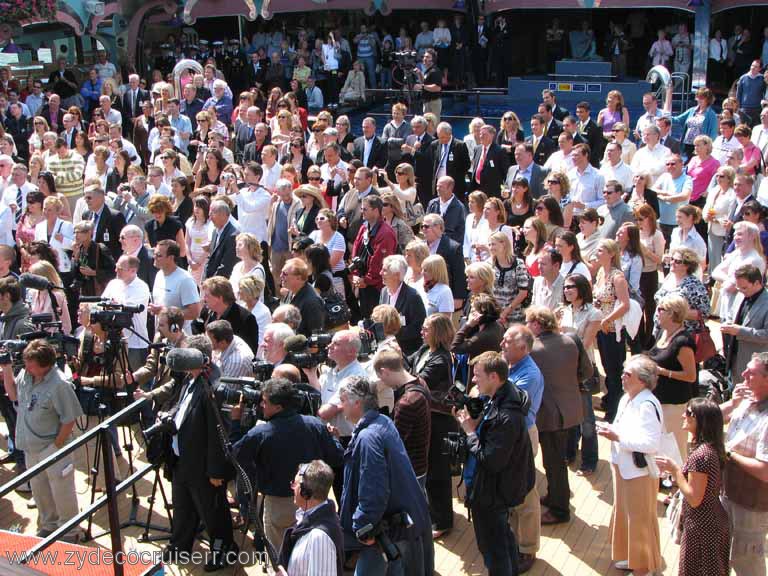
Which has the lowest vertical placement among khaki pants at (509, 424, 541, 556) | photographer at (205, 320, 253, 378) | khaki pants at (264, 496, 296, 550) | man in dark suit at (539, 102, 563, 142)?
khaki pants at (509, 424, 541, 556)

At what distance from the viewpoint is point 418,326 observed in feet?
20.7

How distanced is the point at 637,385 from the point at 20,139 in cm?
1163

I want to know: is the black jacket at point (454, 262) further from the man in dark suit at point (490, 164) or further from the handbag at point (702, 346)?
the man in dark suit at point (490, 164)

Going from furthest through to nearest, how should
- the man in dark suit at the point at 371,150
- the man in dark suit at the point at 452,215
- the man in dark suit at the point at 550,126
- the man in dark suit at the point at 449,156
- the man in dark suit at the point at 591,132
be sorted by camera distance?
1. the man in dark suit at the point at 591,132
2. the man in dark suit at the point at 550,126
3. the man in dark suit at the point at 371,150
4. the man in dark suit at the point at 449,156
5. the man in dark suit at the point at 452,215

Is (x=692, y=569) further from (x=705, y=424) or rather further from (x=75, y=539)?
(x=75, y=539)

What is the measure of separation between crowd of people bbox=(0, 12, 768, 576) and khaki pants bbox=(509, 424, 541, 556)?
0.02 m

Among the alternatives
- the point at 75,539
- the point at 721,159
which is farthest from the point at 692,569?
the point at 721,159

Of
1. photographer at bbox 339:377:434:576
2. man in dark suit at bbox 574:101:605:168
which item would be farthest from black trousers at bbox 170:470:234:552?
man in dark suit at bbox 574:101:605:168

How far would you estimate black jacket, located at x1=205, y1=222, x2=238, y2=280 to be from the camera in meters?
7.75

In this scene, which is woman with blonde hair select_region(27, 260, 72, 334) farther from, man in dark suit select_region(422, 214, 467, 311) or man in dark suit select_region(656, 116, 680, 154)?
man in dark suit select_region(656, 116, 680, 154)

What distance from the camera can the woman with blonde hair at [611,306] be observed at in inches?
255

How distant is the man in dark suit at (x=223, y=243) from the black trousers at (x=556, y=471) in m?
3.27

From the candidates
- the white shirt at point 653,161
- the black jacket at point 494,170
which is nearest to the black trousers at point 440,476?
the black jacket at point 494,170

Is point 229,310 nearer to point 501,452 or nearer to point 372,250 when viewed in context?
point 372,250
